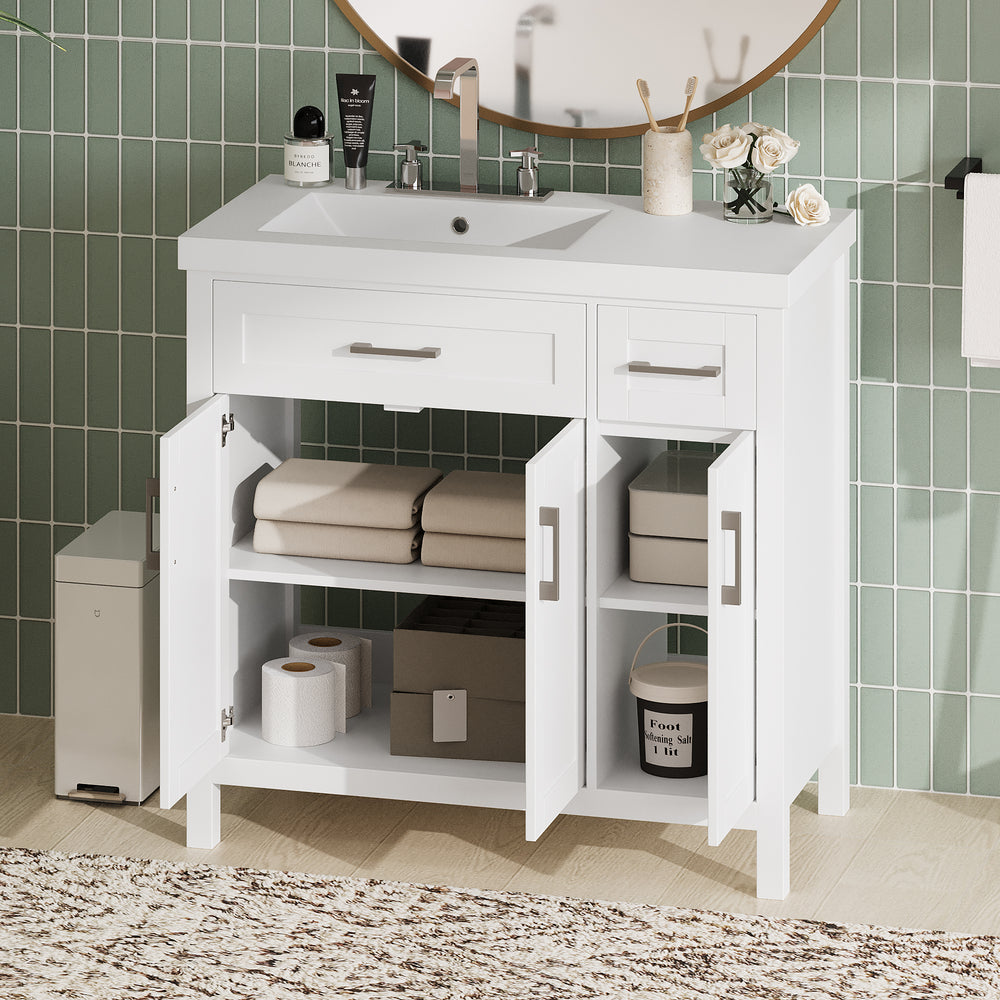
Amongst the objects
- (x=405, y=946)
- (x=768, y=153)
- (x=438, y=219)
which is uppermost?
(x=768, y=153)

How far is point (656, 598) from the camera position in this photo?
9.70ft

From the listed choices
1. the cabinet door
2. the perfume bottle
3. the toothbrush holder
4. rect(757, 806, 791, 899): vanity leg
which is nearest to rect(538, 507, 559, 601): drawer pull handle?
the cabinet door

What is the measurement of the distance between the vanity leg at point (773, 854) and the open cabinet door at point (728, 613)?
107mm

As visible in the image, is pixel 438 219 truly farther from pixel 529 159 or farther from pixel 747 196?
pixel 747 196

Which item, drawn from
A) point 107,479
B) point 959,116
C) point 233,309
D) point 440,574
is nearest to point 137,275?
point 107,479

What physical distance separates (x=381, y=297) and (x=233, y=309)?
0.24 metres

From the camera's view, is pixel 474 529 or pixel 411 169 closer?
pixel 474 529

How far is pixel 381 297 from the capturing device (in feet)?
9.61

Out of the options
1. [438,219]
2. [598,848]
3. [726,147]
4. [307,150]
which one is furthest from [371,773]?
[726,147]

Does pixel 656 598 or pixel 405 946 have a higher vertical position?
pixel 656 598

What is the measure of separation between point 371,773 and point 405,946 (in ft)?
1.10

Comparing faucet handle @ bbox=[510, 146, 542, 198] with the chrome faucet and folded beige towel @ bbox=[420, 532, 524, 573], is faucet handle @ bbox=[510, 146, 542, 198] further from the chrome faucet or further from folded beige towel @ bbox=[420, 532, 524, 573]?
folded beige towel @ bbox=[420, 532, 524, 573]

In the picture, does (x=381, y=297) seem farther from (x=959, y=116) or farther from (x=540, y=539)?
(x=959, y=116)

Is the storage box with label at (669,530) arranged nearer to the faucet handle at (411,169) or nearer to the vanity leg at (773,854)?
the vanity leg at (773,854)
